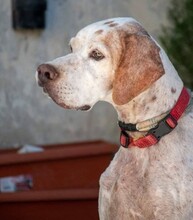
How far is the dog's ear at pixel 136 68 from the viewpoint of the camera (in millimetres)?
3719

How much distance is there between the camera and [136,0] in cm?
675

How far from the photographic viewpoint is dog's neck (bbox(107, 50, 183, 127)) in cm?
380

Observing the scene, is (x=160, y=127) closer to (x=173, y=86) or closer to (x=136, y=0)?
(x=173, y=86)

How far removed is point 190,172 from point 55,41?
2.95 m

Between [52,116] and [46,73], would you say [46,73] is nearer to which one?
[46,73]

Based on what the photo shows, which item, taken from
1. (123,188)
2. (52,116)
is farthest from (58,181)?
(123,188)

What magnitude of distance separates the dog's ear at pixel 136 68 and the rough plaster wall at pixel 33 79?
2.63m

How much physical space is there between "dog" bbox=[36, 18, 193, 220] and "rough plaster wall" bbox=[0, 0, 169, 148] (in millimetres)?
2494

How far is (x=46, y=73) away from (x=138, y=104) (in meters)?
0.44

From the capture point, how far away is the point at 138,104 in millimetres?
3834

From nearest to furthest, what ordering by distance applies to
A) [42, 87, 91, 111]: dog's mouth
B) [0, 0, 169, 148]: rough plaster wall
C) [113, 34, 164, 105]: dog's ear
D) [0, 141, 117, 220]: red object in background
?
[113, 34, 164, 105]: dog's ear
[42, 87, 91, 111]: dog's mouth
[0, 141, 117, 220]: red object in background
[0, 0, 169, 148]: rough plaster wall

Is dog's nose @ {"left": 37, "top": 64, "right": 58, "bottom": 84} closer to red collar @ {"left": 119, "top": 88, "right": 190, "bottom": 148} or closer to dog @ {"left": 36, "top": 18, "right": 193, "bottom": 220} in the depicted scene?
dog @ {"left": 36, "top": 18, "right": 193, "bottom": 220}

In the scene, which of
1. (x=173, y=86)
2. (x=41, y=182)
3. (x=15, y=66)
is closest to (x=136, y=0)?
(x=15, y=66)

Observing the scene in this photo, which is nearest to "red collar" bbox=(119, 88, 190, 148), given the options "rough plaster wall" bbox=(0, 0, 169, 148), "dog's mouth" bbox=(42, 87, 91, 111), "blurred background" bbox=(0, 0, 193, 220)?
"dog's mouth" bbox=(42, 87, 91, 111)
